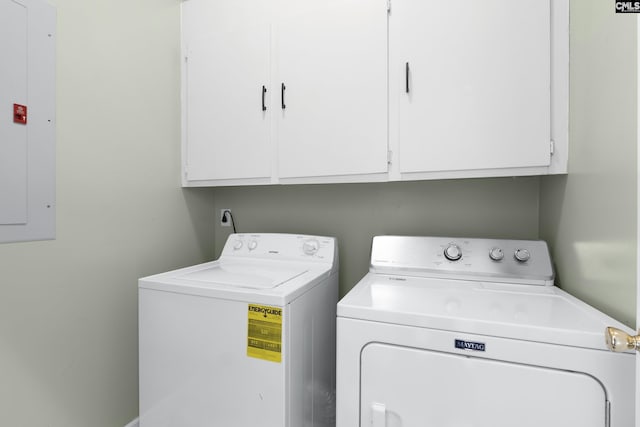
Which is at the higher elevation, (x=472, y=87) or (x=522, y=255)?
(x=472, y=87)

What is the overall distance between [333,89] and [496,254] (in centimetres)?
103

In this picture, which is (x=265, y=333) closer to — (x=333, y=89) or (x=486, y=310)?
(x=486, y=310)

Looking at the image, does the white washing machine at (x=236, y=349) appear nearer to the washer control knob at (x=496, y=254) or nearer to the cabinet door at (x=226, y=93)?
the cabinet door at (x=226, y=93)

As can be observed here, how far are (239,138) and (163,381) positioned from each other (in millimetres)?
1173

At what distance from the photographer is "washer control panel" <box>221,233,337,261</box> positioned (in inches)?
63.5

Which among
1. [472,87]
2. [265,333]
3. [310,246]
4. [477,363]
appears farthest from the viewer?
[310,246]

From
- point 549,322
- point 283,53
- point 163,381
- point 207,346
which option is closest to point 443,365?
point 549,322

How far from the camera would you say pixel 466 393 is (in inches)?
33.7

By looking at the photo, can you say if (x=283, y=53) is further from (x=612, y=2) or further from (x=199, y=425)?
(x=199, y=425)

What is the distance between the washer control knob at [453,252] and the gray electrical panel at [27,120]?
1.63 m

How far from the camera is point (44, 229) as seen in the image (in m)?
1.22

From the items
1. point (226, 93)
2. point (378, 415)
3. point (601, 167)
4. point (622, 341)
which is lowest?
point (378, 415)

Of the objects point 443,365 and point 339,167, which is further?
point 339,167

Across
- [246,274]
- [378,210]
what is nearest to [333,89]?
[378,210]
